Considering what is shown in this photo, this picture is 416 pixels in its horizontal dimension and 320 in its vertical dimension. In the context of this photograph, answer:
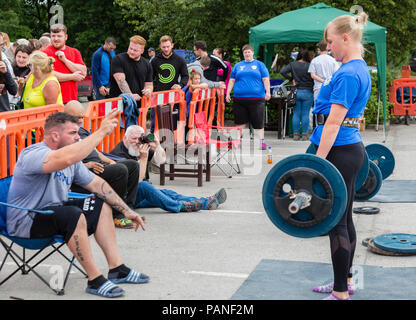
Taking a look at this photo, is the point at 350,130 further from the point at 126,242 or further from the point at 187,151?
the point at 187,151

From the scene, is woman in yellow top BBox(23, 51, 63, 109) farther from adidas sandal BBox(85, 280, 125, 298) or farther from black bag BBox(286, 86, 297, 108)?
black bag BBox(286, 86, 297, 108)

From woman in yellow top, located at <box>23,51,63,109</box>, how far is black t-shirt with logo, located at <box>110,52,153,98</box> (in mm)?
1993

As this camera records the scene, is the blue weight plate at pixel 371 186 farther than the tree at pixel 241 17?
No

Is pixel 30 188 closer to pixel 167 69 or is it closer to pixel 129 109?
pixel 129 109

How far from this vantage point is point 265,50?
17.1 meters

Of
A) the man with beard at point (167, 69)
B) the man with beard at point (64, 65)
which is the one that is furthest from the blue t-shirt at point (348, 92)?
the man with beard at point (167, 69)

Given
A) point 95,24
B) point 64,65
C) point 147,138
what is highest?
point 95,24

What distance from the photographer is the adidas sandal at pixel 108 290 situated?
475 cm

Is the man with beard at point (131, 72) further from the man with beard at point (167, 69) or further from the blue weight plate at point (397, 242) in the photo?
the blue weight plate at point (397, 242)

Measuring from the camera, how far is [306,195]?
4.32m

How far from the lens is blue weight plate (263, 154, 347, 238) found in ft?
14.0

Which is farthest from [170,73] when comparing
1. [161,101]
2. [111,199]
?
[111,199]

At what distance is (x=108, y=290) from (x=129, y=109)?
4.44 meters
